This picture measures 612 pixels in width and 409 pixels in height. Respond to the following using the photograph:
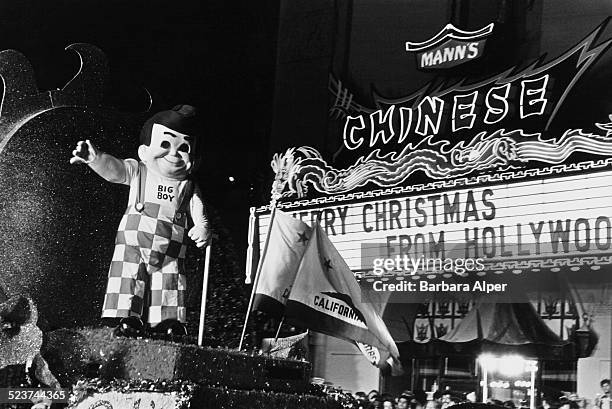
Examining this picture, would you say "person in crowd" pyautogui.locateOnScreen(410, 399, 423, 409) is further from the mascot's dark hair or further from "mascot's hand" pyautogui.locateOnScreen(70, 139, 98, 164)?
"mascot's hand" pyautogui.locateOnScreen(70, 139, 98, 164)

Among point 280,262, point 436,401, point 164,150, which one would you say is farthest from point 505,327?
point 164,150

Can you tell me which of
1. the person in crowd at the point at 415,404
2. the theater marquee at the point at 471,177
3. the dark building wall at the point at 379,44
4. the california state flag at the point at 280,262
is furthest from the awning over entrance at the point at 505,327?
the dark building wall at the point at 379,44

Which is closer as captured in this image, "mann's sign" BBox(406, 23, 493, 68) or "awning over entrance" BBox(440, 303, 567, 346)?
"awning over entrance" BBox(440, 303, 567, 346)

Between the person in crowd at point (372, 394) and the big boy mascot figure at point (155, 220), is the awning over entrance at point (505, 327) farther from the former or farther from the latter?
the big boy mascot figure at point (155, 220)

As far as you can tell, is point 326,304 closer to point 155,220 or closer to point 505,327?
point 505,327

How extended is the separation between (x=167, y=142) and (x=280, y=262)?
2.71 feet

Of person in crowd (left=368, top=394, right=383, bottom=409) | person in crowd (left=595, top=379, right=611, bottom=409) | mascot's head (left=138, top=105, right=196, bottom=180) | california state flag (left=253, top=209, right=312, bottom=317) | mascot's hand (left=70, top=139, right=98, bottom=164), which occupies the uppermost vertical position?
mascot's head (left=138, top=105, right=196, bottom=180)

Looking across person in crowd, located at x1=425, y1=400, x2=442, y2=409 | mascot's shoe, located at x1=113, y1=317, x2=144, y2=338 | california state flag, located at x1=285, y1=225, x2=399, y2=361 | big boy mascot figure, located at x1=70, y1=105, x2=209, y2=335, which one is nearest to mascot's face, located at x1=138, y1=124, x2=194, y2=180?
big boy mascot figure, located at x1=70, y1=105, x2=209, y2=335

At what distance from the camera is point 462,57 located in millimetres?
4125

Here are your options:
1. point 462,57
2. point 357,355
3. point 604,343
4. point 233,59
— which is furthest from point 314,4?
point 604,343

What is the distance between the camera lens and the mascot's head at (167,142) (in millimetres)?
4027

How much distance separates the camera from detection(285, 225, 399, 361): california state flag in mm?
3557

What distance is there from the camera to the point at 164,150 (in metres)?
4.03

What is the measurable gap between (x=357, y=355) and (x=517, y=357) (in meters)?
0.89
